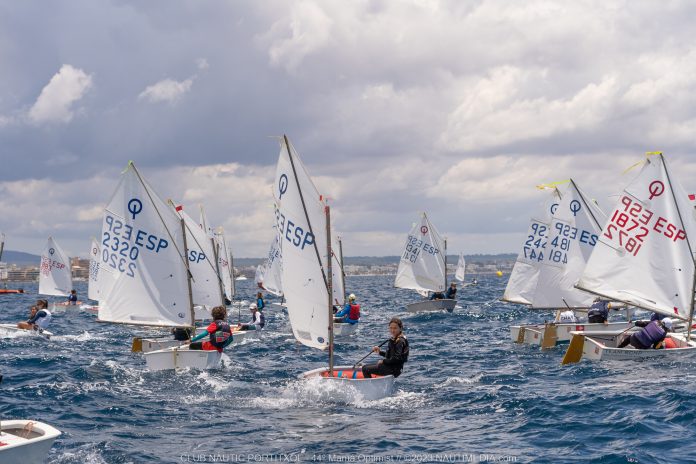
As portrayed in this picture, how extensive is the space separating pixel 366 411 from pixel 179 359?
800 centimetres

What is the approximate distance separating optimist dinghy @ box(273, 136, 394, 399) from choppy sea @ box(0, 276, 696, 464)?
176 centimetres

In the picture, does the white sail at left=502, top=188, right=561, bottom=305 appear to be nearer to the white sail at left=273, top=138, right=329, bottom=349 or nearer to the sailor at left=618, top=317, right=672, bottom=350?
the sailor at left=618, top=317, right=672, bottom=350

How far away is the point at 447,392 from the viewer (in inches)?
754

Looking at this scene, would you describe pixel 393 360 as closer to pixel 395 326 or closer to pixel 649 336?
pixel 395 326

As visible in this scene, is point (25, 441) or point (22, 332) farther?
point (22, 332)

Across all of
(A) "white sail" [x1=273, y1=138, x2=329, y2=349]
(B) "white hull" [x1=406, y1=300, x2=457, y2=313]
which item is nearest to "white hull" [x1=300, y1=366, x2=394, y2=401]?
(A) "white sail" [x1=273, y1=138, x2=329, y2=349]

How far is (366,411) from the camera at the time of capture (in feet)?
55.7

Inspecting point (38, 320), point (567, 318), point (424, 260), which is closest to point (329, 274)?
point (567, 318)

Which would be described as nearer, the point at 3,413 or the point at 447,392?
the point at 3,413

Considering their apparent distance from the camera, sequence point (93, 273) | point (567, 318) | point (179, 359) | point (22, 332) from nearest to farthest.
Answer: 1. point (179, 359)
2. point (567, 318)
3. point (22, 332)
4. point (93, 273)

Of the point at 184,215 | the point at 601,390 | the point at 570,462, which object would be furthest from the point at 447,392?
the point at 184,215

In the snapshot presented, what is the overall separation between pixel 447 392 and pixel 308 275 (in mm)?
4583

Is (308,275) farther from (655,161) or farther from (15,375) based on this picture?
(655,161)

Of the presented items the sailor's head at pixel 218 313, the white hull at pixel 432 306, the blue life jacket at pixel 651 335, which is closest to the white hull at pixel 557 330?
the blue life jacket at pixel 651 335
